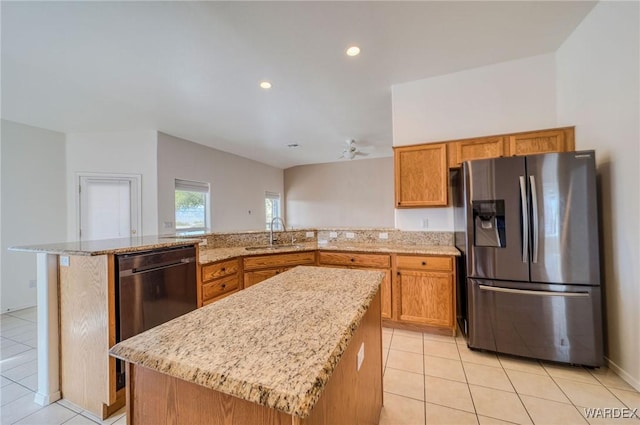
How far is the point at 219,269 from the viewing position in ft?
8.30

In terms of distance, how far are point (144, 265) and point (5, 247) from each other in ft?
11.2

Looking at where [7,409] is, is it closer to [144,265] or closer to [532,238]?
[144,265]

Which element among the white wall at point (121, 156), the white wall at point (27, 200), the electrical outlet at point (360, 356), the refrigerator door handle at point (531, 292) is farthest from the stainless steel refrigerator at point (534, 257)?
the white wall at point (27, 200)

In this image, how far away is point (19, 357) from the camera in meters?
2.33

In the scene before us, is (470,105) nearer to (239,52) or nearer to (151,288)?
(239,52)

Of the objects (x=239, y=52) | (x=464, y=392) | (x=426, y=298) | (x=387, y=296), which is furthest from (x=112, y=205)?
(x=464, y=392)

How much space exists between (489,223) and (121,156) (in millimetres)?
5123

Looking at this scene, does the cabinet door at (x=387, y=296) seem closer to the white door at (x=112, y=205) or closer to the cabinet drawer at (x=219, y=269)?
the cabinet drawer at (x=219, y=269)

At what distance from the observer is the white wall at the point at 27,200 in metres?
3.45

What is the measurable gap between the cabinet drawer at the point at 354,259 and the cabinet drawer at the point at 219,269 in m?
0.99

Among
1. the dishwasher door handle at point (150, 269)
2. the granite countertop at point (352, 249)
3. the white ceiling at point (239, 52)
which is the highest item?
the white ceiling at point (239, 52)

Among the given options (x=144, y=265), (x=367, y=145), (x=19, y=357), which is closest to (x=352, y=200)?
(x=367, y=145)

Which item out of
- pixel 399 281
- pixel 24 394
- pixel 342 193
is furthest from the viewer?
pixel 342 193

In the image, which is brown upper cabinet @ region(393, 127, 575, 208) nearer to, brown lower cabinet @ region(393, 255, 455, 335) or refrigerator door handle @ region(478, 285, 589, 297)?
brown lower cabinet @ region(393, 255, 455, 335)
